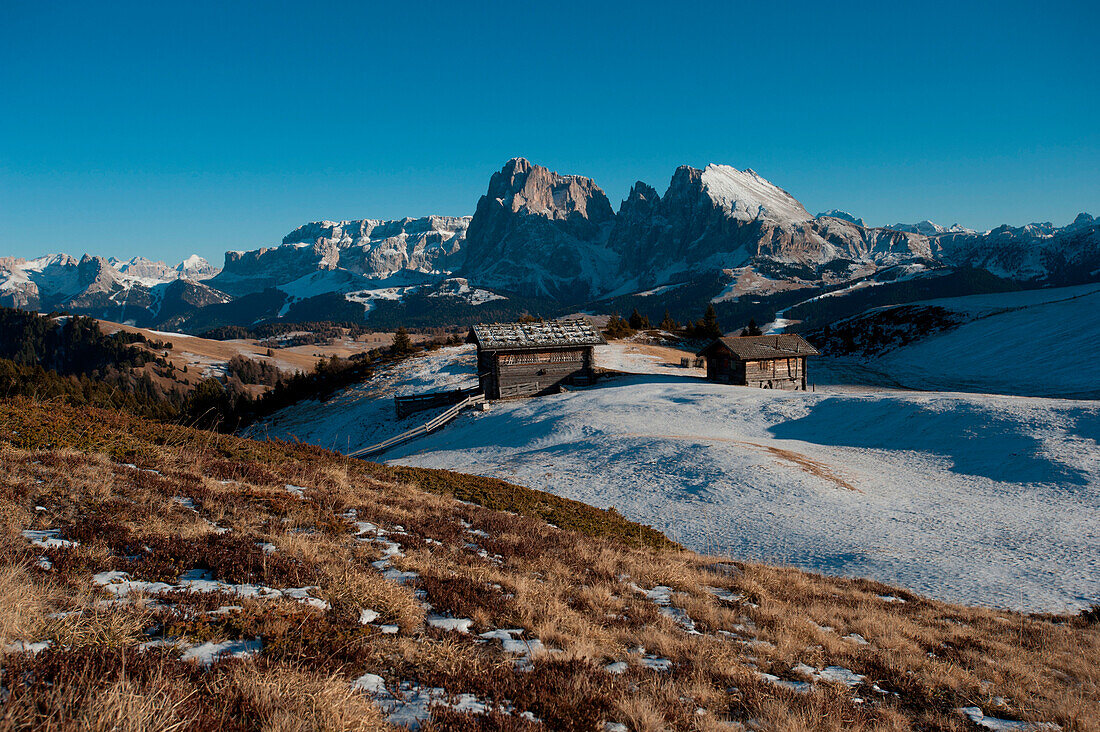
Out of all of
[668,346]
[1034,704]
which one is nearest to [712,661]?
[1034,704]

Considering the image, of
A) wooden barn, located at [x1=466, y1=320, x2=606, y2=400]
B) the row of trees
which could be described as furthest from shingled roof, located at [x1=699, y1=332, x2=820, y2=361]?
the row of trees

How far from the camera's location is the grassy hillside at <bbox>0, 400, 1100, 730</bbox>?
4.29 metres

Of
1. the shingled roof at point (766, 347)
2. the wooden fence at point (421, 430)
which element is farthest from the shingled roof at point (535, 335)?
the shingled roof at point (766, 347)

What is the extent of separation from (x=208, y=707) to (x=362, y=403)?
47662 mm

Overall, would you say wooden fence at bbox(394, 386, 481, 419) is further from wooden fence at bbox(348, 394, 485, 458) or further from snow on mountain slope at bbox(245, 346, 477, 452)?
wooden fence at bbox(348, 394, 485, 458)

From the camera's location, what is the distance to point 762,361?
149 ft

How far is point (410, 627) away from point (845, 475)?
20651 mm

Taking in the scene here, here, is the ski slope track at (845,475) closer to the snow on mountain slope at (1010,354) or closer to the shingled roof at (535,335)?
the shingled roof at (535,335)

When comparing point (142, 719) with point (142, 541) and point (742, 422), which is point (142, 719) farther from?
point (742, 422)

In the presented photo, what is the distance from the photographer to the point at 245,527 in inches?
334

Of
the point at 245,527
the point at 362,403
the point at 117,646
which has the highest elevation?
the point at 117,646

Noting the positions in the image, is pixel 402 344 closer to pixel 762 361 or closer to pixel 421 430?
pixel 421 430

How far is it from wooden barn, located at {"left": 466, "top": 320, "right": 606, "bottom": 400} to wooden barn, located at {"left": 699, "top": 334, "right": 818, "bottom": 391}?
1118cm

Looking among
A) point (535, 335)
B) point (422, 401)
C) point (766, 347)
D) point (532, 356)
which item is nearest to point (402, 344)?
point (422, 401)
